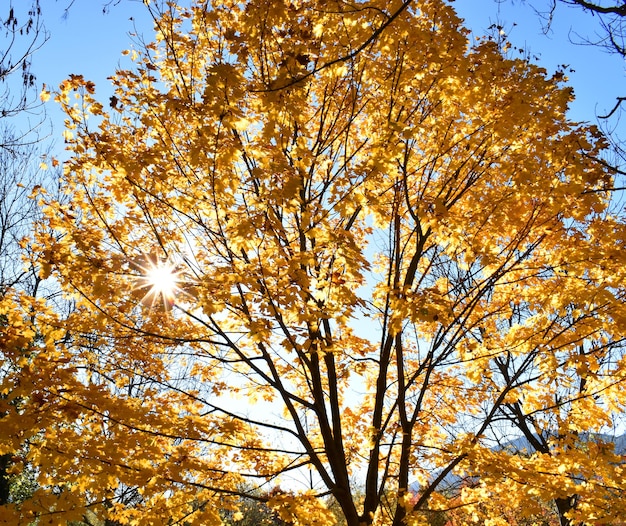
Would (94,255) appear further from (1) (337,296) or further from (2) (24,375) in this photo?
(1) (337,296)

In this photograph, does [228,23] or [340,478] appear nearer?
[340,478]

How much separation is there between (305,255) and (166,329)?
2125 millimetres

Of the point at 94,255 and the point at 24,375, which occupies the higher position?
the point at 94,255

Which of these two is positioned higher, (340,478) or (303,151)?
(303,151)

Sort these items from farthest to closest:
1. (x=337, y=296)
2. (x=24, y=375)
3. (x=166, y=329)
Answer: (x=166, y=329) → (x=337, y=296) → (x=24, y=375)

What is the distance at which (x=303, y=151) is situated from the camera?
3.72m

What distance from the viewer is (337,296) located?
12.2ft

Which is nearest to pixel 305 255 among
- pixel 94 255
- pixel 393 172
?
pixel 393 172

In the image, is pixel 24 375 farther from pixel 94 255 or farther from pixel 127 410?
pixel 94 255

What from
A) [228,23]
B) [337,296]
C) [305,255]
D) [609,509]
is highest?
[228,23]

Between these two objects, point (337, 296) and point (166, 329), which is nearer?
point (337, 296)

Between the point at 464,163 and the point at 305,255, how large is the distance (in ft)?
7.05

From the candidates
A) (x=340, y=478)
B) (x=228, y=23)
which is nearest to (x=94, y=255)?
(x=228, y=23)

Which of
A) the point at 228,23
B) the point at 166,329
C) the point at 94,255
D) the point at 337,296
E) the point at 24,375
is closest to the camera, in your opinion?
the point at 24,375
